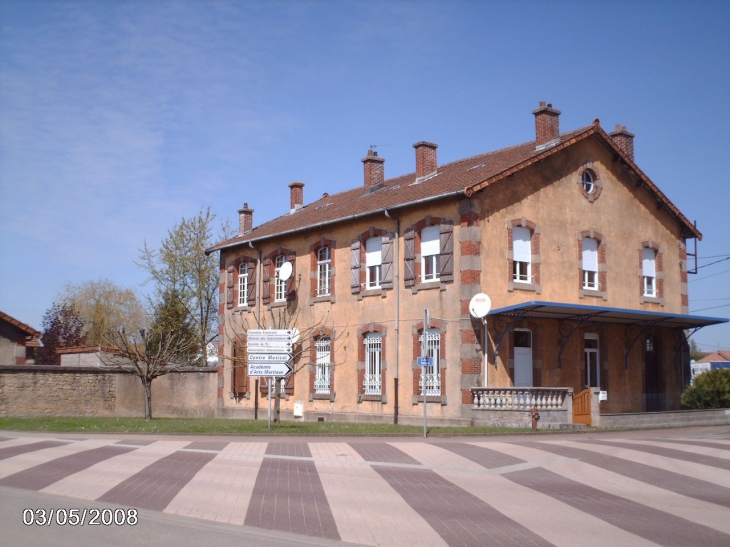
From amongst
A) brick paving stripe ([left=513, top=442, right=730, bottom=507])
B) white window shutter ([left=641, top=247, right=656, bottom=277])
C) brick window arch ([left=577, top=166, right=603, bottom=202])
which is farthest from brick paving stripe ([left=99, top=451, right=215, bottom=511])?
white window shutter ([left=641, top=247, right=656, bottom=277])

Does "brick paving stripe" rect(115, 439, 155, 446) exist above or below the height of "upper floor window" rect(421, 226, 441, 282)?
below

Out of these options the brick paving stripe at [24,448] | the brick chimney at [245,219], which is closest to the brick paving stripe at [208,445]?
the brick paving stripe at [24,448]

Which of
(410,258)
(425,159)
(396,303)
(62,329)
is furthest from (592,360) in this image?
(62,329)

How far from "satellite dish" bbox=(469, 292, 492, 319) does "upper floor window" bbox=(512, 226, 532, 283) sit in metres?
2.61

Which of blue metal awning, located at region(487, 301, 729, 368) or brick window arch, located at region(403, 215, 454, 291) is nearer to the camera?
blue metal awning, located at region(487, 301, 729, 368)

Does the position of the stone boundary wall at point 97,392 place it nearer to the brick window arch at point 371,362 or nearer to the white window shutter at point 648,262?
the brick window arch at point 371,362

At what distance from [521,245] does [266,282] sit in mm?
11981

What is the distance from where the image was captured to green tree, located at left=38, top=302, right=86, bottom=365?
163 feet

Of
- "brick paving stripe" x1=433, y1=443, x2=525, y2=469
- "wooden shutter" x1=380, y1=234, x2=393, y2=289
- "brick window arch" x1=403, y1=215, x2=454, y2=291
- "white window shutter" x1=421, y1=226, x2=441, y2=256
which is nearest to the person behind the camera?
"brick paving stripe" x1=433, y1=443, x2=525, y2=469

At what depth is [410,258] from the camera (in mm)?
25891

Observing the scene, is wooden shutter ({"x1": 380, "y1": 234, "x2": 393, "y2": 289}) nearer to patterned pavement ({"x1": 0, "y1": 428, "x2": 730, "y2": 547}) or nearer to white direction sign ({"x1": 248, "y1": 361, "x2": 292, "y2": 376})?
white direction sign ({"x1": 248, "y1": 361, "x2": 292, "y2": 376})

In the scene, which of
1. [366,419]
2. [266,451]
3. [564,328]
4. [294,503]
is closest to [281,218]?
[366,419]

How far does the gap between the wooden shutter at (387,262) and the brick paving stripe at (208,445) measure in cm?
1052

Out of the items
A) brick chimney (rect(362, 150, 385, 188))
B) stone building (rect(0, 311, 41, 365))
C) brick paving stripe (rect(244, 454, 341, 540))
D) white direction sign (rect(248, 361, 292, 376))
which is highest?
brick chimney (rect(362, 150, 385, 188))
